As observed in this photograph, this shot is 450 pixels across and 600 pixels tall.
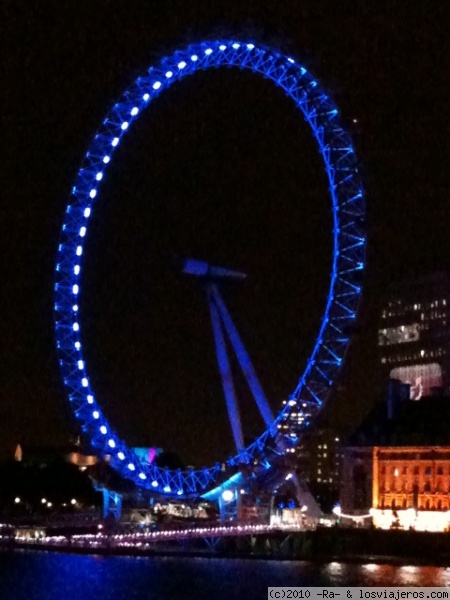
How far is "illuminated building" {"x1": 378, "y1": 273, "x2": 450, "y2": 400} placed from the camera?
96.5 meters

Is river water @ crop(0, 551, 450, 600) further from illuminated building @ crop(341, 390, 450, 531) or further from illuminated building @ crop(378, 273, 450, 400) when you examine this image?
illuminated building @ crop(378, 273, 450, 400)

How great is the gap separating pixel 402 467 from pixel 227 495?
18225mm

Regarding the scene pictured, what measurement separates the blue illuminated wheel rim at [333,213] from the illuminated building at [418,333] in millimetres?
47221

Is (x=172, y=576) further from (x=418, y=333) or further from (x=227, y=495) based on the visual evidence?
(x=418, y=333)

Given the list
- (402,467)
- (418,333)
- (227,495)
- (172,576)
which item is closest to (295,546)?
(227,495)

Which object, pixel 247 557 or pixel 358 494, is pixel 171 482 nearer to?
pixel 247 557

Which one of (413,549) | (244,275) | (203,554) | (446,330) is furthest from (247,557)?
(446,330)

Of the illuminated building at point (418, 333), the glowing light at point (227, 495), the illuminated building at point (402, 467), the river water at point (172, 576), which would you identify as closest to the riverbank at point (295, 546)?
the river water at point (172, 576)

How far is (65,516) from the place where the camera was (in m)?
62.3

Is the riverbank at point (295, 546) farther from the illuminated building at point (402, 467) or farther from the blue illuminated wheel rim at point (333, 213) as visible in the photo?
the illuminated building at point (402, 467)

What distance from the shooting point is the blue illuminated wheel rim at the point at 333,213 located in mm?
44688

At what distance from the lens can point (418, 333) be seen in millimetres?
100062

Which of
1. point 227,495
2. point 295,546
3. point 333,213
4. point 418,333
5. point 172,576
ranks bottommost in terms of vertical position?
point 172,576

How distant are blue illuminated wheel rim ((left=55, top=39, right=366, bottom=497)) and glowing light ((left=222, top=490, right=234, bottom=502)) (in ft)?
2.52
